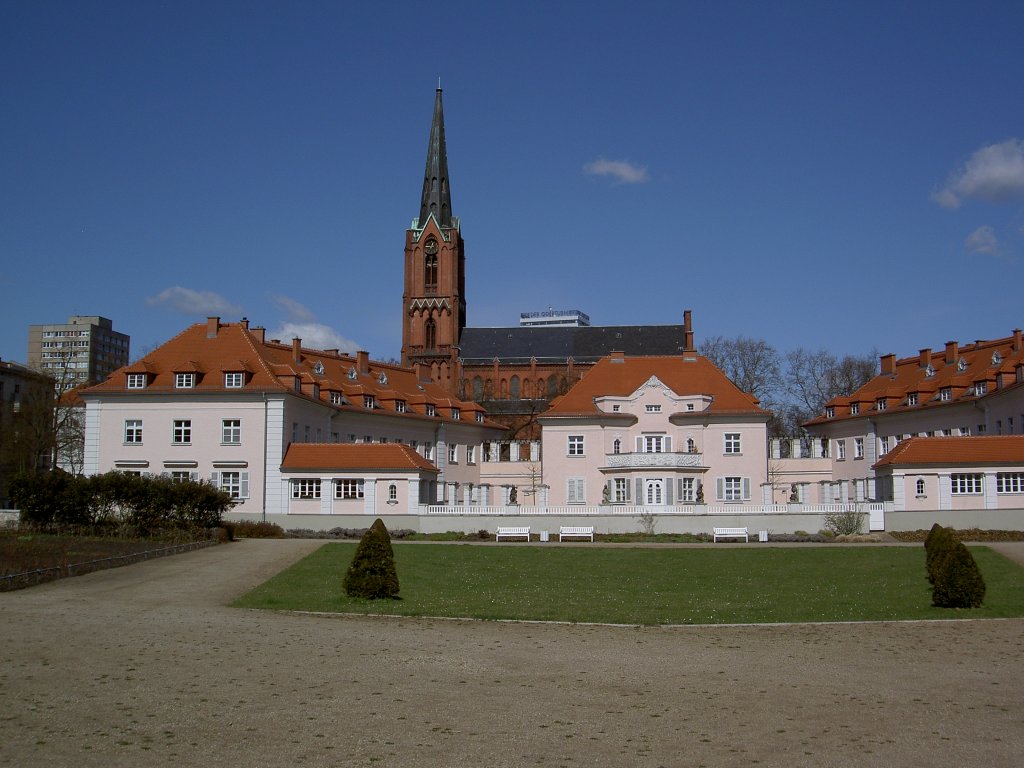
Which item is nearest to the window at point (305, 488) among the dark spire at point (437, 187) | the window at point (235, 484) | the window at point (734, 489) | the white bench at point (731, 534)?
the window at point (235, 484)

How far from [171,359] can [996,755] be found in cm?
4915

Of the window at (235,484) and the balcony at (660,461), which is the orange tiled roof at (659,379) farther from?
the window at (235,484)

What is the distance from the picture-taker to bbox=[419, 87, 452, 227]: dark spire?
357 feet

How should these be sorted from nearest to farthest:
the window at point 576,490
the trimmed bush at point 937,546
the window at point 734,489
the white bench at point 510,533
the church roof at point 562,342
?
the trimmed bush at point 937,546 < the white bench at point 510,533 < the window at point 734,489 < the window at point 576,490 < the church roof at point 562,342

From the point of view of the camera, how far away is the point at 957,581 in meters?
22.8

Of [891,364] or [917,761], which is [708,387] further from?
[917,761]

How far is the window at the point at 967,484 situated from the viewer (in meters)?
47.7

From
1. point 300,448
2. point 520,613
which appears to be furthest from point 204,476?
point 520,613

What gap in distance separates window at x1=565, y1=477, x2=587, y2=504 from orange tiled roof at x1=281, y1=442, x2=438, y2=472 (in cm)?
1135

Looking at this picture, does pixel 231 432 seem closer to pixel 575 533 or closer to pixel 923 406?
pixel 575 533

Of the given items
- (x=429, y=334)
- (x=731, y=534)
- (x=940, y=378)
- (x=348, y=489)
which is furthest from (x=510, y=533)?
(x=429, y=334)

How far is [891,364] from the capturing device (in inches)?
2709

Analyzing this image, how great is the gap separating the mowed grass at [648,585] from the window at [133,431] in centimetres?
1721

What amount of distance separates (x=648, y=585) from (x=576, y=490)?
107 feet
